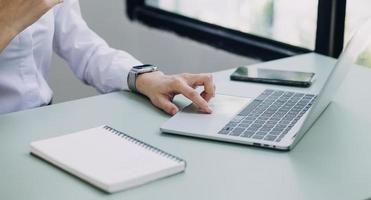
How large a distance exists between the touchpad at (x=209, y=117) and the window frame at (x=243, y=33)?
0.57 m

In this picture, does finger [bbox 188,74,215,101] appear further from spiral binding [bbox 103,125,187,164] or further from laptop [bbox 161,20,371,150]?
spiral binding [bbox 103,125,187,164]

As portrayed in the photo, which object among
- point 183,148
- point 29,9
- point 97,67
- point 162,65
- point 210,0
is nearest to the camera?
point 183,148

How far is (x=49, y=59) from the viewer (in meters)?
1.62

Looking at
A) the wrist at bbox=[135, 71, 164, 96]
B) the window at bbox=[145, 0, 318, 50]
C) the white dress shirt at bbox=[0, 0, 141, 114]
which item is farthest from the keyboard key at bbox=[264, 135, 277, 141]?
the window at bbox=[145, 0, 318, 50]

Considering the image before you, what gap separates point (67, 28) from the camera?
1.65 metres

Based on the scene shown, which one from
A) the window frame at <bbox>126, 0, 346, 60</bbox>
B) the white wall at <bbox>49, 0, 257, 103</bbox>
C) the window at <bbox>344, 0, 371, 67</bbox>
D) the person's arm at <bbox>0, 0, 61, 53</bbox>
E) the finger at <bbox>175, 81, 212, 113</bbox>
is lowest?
the white wall at <bbox>49, 0, 257, 103</bbox>

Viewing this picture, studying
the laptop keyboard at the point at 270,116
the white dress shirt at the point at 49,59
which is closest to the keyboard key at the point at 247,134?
the laptop keyboard at the point at 270,116

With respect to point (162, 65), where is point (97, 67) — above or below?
above

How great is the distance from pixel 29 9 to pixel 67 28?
37cm

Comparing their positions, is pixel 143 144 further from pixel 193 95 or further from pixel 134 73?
pixel 134 73

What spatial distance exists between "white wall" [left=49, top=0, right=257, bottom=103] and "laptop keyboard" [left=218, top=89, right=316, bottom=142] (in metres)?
1.08

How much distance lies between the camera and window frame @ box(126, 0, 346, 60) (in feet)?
5.94

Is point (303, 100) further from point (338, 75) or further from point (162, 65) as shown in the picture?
point (162, 65)

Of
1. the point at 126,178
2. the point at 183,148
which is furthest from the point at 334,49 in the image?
the point at 126,178
